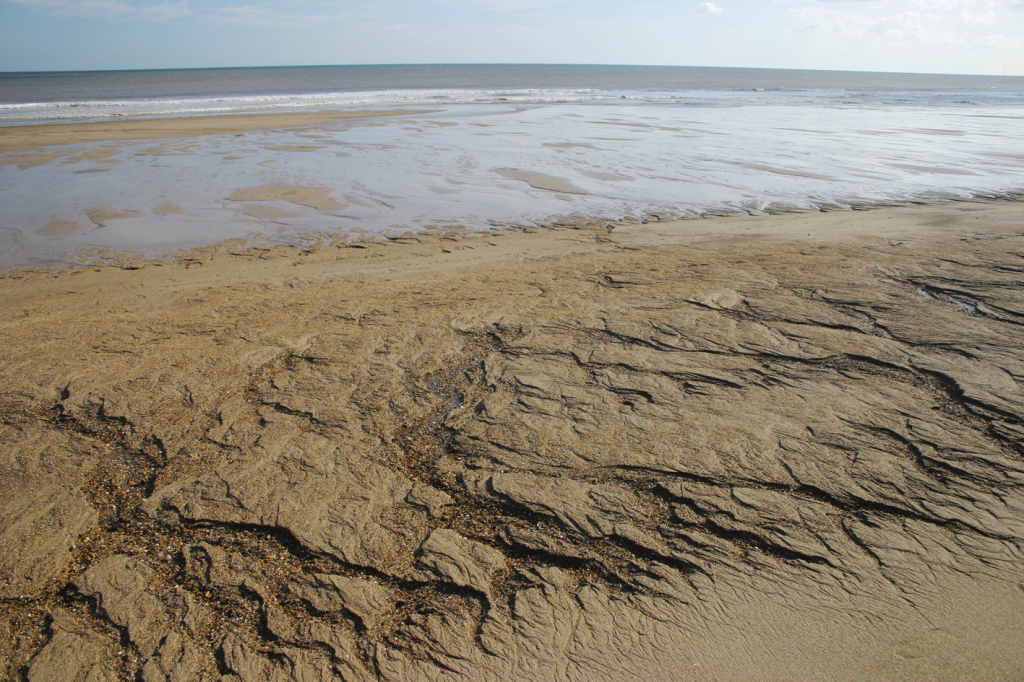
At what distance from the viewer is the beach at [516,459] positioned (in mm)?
1446

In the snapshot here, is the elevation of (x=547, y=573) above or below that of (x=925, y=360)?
below

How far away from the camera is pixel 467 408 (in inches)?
93.9

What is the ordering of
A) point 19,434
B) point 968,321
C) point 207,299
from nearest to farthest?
point 19,434 → point 968,321 → point 207,299

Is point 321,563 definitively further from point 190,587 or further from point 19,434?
point 19,434

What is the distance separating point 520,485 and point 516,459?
147mm

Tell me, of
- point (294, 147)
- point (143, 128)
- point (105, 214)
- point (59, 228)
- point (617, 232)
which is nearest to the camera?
point (617, 232)

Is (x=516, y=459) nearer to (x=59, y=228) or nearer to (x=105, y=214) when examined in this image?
(x=59, y=228)

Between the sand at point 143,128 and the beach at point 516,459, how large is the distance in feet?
30.9

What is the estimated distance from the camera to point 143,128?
1474 centimetres

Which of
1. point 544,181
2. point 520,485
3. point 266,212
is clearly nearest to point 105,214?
point 266,212

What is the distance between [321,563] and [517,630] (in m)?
0.60

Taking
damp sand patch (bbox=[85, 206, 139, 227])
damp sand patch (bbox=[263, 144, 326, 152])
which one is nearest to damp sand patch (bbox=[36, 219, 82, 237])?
damp sand patch (bbox=[85, 206, 139, 227])

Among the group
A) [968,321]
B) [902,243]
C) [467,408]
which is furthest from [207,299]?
[902,243]

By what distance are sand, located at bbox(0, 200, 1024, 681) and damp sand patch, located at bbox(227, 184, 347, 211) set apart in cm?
304
